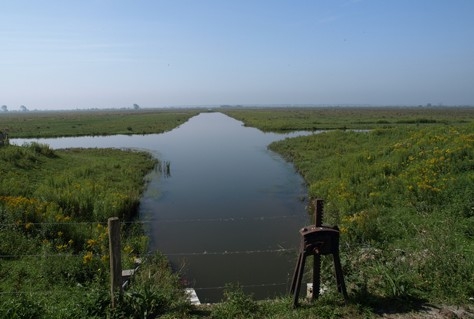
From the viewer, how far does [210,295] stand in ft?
27.6

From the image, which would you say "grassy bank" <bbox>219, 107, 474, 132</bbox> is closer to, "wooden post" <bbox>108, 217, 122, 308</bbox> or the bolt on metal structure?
the bolt on metal structure

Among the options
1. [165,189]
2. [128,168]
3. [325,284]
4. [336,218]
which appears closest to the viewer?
[325,284]

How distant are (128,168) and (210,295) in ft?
49.0

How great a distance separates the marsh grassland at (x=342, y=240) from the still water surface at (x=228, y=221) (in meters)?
0.81

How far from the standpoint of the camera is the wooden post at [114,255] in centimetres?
514

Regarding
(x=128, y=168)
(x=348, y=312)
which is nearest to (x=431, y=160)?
(x=348, y=312)

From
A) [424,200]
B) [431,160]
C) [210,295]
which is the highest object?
[431,160]

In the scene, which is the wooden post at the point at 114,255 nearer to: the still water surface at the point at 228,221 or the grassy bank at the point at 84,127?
the still water surface at the point at 228,221

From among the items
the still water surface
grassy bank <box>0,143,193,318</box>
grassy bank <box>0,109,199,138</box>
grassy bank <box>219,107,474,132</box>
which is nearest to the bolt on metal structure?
grassy bank <box>0,143,193,318</box>

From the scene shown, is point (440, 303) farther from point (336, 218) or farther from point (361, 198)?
point (361, 198)

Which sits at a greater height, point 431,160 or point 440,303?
point 431,160

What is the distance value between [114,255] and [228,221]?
864 cm

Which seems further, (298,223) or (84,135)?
(84,135)

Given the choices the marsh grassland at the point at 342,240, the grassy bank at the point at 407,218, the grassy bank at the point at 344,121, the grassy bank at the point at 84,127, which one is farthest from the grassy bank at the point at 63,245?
the grassy bank at the point at 344,121
